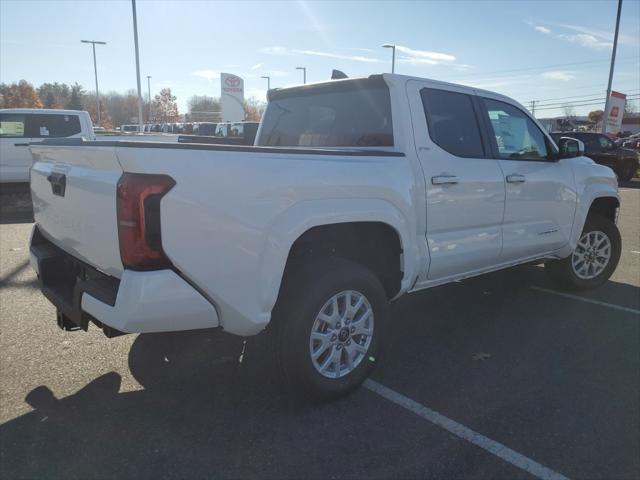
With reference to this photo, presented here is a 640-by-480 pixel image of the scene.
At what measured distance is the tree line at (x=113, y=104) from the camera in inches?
2726

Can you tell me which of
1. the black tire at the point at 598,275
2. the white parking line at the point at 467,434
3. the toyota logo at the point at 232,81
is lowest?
the white parking line at the point at 467,434

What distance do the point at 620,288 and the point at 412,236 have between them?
366 cm

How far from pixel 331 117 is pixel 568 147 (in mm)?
2398

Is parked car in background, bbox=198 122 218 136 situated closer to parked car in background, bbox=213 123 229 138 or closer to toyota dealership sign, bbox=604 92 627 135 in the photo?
parked car in background, bbox=213 123 229 138

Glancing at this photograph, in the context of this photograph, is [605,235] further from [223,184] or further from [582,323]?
[223,184]

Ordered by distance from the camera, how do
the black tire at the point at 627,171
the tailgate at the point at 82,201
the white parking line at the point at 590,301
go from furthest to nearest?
the black tire at the point at 627,171 → the white parking line at the point at 590,301 → the tailgate at the point at 82,201

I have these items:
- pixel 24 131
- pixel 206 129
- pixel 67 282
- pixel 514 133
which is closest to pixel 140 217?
pixel 67 282

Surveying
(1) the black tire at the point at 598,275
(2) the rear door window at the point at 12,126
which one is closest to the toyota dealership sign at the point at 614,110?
(1) the black tire at the point at 598,275

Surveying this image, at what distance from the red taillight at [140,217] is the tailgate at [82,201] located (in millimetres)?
74

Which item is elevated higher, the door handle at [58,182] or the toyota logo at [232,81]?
the toyota logo at [232,81]

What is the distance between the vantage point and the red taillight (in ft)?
7.82

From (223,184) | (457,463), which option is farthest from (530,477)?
(223,184)

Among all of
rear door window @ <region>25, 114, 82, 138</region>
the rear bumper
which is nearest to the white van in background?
rear door window @ <region>25, 114, 82, 138</region>

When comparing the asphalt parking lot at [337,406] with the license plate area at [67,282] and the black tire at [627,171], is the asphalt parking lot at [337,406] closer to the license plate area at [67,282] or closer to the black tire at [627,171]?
the license plate area at [67,282]
